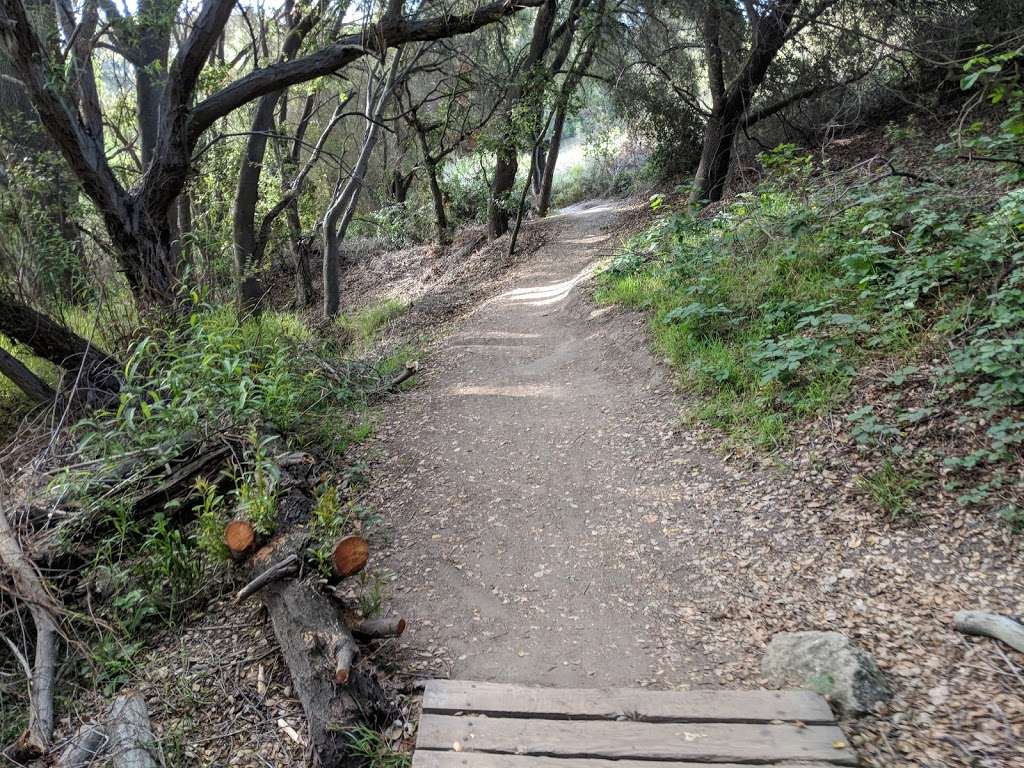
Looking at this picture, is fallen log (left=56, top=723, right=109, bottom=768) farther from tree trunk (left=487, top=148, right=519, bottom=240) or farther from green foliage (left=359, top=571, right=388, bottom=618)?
tree trunk (left=487, top=148, right=519, bottom=240)

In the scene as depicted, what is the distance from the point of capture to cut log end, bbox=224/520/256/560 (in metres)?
3.72

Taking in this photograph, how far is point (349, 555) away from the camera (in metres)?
3.56

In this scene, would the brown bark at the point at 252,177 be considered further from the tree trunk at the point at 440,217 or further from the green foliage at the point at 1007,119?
the green foliage at the point at 1007,119

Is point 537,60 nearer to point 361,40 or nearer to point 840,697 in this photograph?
point 361,40

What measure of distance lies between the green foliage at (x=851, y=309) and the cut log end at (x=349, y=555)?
3.00 m

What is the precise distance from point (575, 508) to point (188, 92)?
588 cm

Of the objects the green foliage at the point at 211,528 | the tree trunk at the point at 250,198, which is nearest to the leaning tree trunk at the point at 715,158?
the tree trunk at the point at 250,198

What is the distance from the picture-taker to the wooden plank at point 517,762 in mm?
2627

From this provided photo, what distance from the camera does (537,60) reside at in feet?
39.2

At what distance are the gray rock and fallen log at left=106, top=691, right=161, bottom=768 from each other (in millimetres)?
2832

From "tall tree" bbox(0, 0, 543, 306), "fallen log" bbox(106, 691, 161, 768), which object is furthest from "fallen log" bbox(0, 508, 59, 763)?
"tall tree" bbox(0, 0, 543, 306)

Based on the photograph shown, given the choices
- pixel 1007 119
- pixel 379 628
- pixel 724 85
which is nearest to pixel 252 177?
pixel 724 85

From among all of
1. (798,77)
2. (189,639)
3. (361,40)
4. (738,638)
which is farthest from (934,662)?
(798,77)

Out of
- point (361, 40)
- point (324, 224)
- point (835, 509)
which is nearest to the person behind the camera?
point (835, 509)
